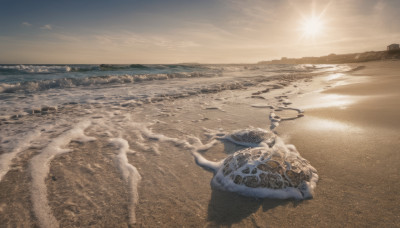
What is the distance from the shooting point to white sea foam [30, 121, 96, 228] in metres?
1.66

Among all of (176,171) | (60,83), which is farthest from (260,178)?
(60,83)

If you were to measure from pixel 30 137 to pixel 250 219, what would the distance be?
11.6ft

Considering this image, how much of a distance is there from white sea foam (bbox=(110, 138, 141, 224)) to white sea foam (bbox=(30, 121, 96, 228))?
543 mm

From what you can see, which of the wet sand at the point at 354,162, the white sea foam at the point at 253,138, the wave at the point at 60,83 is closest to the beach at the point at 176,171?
the wet sand at the point at 354,162

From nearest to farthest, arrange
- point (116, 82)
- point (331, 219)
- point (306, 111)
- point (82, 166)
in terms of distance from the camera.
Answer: point (331, 219) → point (82, 166) → point (306, 111) → point (116, 82)

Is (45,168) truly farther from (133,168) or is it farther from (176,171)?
(176,171)

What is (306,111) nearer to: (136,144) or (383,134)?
(383,134)

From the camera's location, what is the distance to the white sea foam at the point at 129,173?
5.82 ft

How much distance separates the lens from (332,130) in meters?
3.32

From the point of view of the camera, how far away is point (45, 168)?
93.6 inches

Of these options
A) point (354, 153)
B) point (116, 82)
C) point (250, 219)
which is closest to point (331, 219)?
point (250, 219)

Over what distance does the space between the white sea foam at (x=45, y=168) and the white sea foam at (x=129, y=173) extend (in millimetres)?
543

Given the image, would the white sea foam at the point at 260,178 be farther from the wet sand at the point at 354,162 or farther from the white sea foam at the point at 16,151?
the white sea foam at the point at 16,151

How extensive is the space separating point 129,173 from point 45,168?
993mm
